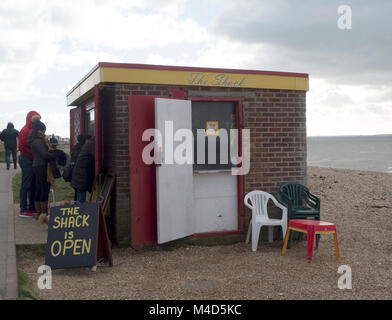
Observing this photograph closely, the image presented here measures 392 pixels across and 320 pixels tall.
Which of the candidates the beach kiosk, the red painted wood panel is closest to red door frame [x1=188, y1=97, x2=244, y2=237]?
the beach kiosk

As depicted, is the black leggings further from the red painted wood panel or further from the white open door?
the white open door

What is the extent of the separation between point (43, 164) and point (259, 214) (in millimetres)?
4056

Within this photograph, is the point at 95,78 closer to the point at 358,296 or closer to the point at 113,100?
the point at 113,100

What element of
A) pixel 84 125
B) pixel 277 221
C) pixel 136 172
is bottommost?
pixel 277 221

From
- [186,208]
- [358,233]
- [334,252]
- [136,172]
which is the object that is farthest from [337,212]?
[136,172]

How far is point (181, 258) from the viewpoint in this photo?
7.12 meters

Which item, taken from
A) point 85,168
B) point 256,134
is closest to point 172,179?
point 85,168

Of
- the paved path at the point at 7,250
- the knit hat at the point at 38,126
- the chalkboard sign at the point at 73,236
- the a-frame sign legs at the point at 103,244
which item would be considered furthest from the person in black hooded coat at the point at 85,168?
the a-frame sign legs at the point at 103,244

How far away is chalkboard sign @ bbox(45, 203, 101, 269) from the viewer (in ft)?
20.3

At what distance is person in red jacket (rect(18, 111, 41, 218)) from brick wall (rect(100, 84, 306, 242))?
5.94 ft

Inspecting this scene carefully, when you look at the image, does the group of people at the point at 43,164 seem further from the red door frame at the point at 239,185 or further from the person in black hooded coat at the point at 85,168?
the red door frame at the point at 239,185

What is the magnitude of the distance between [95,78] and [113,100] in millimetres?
469

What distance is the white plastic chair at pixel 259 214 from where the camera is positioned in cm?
752

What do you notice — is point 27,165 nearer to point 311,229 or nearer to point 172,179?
point 172,179
